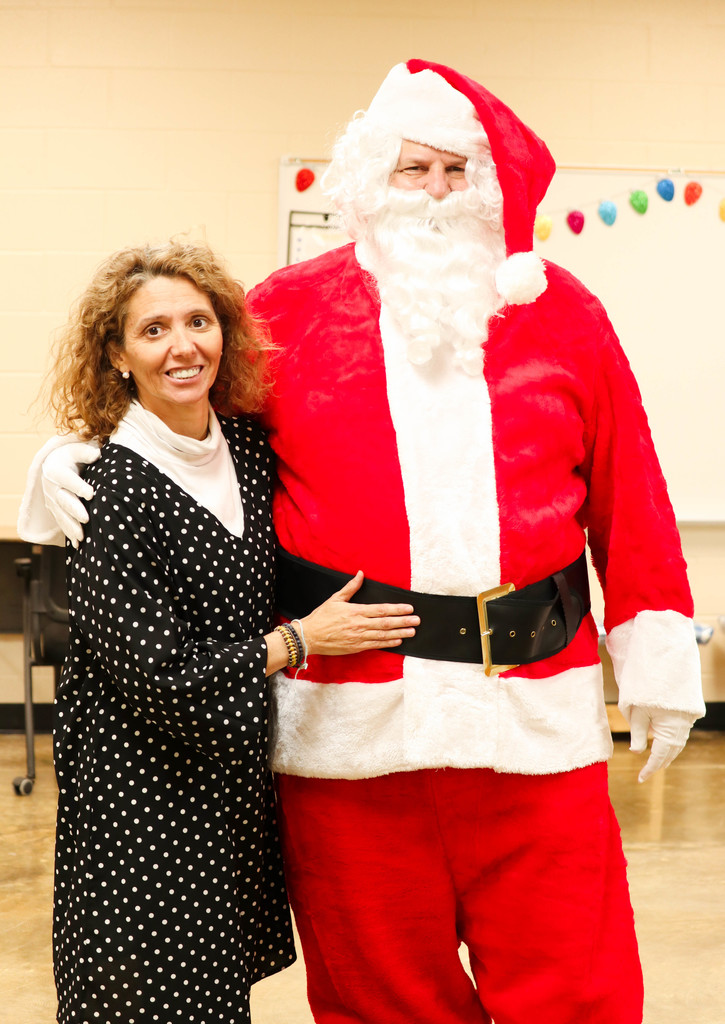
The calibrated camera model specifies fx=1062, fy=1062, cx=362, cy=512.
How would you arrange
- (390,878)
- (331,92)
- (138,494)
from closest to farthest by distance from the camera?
(138,494) < (390,878) < (331,92)

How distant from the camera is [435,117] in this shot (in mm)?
1751

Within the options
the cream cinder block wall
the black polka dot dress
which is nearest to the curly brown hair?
the black polka dot dress

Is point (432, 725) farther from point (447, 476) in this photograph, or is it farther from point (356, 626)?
point (447, 476)

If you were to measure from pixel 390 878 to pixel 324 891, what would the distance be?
0.40ft

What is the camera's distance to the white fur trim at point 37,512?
1.68 m

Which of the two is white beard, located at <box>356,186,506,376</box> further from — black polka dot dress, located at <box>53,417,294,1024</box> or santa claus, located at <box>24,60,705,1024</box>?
black polka dot dress, located at <box>53,417,294,1024</box>

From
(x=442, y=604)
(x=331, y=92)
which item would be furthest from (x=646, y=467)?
(x=331, y=92)

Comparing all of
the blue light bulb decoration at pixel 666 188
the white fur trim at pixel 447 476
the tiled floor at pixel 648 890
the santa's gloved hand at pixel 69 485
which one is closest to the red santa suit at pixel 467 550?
the white fur trim at pixel 447 476

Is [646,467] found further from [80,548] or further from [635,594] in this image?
[80,548]

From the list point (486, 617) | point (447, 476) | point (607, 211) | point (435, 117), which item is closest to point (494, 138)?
point (435, 117)

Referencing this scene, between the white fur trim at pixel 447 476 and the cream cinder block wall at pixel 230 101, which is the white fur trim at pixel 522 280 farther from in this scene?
the cream cinder block wall at pixel 230 101

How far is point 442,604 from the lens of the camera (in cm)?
165

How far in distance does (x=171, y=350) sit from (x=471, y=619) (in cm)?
61

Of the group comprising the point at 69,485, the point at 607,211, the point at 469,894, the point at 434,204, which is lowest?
the point at 469,894
